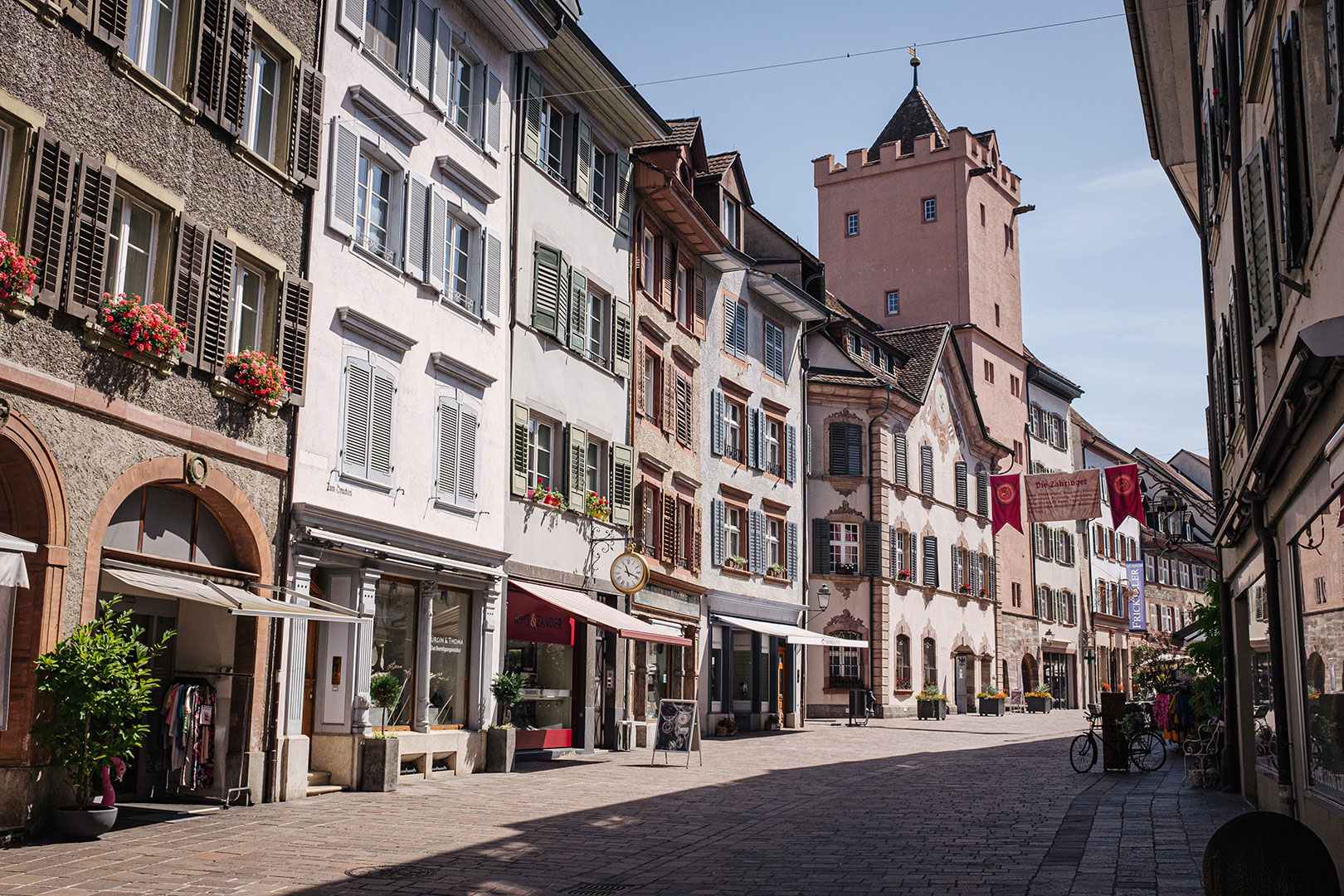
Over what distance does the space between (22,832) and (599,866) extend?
4.99m

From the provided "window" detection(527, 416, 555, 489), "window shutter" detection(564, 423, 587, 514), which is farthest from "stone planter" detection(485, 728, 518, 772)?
"window shutter" detection(564, 423, 587, 514)

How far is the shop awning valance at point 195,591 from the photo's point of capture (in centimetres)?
1293

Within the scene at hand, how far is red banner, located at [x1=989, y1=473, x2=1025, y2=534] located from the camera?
43438mm

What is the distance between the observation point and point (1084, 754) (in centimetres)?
2164

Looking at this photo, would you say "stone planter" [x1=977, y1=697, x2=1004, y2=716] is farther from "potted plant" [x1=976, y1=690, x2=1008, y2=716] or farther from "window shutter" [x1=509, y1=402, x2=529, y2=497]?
"window shutter" [x1=509, y1=402, x2=529, y2=497]

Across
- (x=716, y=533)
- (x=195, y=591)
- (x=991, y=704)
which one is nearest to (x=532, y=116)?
(x=195, y=591)

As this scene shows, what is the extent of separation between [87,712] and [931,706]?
3572 centimetres

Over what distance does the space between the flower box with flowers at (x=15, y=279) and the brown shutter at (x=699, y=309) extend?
2093 centimetres

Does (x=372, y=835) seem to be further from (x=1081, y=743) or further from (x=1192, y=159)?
(x=1192, y=159)

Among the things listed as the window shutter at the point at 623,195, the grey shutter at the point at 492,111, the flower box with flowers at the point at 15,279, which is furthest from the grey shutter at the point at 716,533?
the flower box with flowers at the point at 15,279

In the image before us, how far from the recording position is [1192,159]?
21703 mm

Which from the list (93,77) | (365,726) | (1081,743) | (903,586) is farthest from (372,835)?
(903,586)

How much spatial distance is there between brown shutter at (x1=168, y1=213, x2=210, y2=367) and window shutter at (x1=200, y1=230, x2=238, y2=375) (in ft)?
0.30

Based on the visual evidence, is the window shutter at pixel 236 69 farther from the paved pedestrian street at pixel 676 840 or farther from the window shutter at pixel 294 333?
the paved pedestrian street at pixel 676 840
